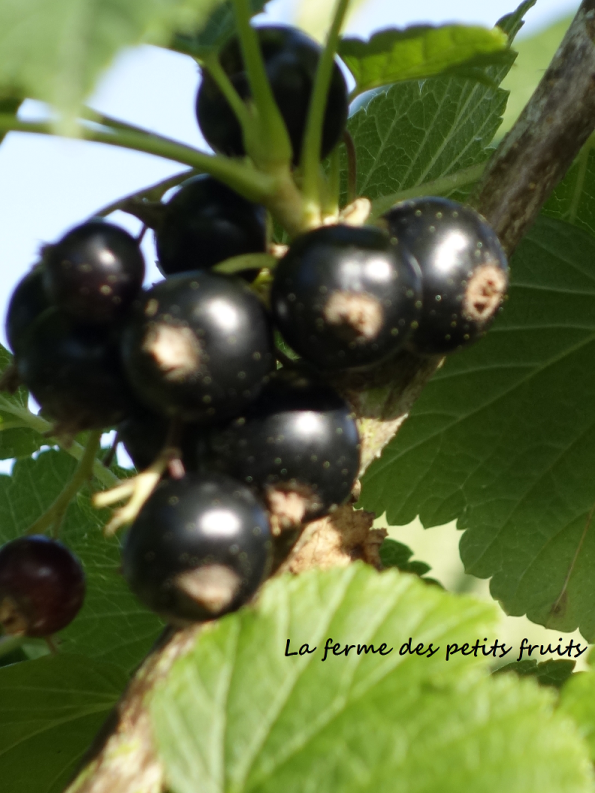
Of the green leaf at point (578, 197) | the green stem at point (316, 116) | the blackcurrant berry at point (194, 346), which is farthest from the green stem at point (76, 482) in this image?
the green leaf at point (578, 197)

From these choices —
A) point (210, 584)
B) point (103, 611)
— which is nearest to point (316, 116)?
point (210, 584)

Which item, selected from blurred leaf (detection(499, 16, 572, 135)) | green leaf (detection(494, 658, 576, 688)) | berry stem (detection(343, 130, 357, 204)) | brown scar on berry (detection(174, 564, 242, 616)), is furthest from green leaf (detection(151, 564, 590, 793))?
blurred leaf (detection(499, 16, 572, 135))

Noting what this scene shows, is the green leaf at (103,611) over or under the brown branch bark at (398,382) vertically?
under

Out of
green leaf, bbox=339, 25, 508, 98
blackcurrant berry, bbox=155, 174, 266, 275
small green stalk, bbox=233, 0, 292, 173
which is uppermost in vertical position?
green leaf, bbox=339, 25, 508, 98

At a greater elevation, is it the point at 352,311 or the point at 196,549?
the point at 352,311

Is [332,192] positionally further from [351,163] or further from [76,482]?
[76,482]

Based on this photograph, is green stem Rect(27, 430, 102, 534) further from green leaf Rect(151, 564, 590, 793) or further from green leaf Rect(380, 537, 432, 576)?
green leaf Rect(380, 537, 432, 576)

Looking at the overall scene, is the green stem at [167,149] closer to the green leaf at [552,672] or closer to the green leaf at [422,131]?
the green leaf at [422,131]
